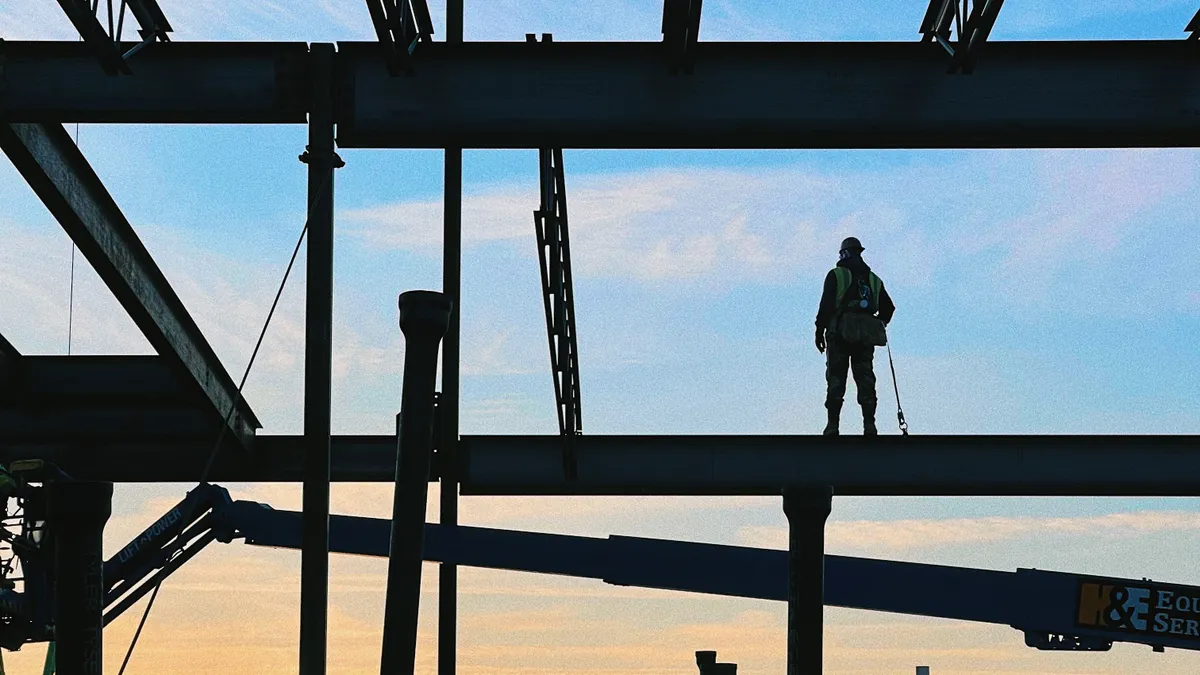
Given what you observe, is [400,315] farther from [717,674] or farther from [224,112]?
[717,674]

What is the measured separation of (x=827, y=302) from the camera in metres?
16.2

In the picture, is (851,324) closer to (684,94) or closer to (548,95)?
(684,94)

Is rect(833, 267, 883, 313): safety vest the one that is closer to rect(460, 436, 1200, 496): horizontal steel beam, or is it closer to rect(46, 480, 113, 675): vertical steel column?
rect(460, 436, 1200, 496): horizontal steel beam

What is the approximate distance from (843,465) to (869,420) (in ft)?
1.95

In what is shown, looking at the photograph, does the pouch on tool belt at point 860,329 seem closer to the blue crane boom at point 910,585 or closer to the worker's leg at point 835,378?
the worker's leg at point 835,378

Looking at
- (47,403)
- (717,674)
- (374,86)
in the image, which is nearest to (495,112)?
(374,86)

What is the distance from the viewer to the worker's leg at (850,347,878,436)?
53.5 feet

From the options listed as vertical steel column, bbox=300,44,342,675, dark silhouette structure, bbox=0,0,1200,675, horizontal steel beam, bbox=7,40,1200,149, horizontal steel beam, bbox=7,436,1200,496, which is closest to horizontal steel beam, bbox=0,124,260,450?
dark silhouette structure, bbox=0,0,1200,675

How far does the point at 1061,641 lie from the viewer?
38.0ft

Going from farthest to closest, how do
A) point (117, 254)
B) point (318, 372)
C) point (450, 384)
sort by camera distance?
1. point (450, 384)
2. point (117, 254)
3. point (318, 372)

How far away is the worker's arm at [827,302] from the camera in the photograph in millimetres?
16156

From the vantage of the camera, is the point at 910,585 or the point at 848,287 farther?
the point at 848,287

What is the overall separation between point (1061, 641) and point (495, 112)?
5.33 metres

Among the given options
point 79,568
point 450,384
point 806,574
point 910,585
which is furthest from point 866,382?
point 79,568
